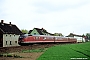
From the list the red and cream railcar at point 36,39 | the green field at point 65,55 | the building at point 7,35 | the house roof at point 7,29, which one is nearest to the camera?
the green field at point 65,55

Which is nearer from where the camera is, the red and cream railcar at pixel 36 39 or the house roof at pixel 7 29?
the red and cream railcar at pixel 36 39

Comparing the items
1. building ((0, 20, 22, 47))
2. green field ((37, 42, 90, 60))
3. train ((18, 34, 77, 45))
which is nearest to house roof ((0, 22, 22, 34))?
building ((0, 20, 22, 47))

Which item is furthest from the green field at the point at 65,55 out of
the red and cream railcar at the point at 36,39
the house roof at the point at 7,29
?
the house roof at the point at 7,29

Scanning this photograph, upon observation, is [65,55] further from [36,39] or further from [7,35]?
[7,35]

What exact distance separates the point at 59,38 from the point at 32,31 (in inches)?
1305

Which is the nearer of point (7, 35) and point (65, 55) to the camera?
point (65, 55)

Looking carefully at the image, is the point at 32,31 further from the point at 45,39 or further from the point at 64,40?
the point at 45,39

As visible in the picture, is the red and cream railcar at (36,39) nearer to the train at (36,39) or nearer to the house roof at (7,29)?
the train at (36,39)

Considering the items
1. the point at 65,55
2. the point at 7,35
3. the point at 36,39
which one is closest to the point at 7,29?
the point at 7,35

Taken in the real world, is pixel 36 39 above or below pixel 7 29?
below

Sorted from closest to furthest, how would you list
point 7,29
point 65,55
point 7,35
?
point 65,55, point 7,35, point 7,29

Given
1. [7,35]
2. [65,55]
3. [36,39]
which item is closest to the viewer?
[65,55]

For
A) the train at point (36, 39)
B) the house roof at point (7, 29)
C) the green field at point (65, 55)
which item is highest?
the house roof at point (7, 29)

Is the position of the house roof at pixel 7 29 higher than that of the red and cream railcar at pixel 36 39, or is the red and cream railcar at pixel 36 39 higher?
the house roof at pixel 7 29
